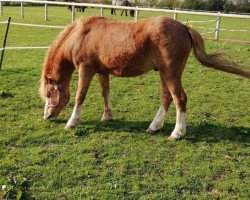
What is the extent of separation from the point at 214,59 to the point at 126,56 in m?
1.31

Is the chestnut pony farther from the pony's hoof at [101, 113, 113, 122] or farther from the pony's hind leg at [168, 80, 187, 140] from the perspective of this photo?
the pony's hoof at [101, 113, 113, 122]

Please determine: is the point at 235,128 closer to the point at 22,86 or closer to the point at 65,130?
the point at 65,130

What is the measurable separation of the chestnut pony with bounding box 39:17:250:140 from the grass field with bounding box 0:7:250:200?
388mm

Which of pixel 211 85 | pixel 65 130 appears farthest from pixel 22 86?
pixel 211 85

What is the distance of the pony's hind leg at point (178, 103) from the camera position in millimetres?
5566

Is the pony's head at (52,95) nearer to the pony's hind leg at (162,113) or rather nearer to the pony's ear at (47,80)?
the pony's ear at (47,80)

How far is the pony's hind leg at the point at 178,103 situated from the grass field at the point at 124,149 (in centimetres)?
16

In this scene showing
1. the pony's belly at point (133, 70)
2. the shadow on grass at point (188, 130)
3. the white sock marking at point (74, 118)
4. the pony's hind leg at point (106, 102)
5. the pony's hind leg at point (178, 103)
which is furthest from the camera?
the pony's hind leg at point (106, 102)

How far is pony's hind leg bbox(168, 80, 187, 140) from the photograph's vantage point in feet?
18.3

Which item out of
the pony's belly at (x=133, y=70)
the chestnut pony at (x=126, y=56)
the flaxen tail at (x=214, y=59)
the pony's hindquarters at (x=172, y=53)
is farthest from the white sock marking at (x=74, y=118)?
the flaxen tail at (x=214, y=59)

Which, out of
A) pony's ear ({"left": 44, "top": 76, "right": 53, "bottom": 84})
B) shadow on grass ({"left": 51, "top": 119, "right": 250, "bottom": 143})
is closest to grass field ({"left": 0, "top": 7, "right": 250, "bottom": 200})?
shadow on grass ({"left": 51, "top": 119, "right": 250, "bottom": 143})

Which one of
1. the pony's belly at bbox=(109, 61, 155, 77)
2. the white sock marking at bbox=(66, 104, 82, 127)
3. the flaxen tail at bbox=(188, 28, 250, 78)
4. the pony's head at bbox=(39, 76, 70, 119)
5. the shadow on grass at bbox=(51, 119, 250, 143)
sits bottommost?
the shadow on grass at bbox=(51, 119, 250, 143)

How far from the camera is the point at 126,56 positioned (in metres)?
5.70

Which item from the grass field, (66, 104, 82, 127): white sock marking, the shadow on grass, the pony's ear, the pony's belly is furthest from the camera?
the pony's ear
